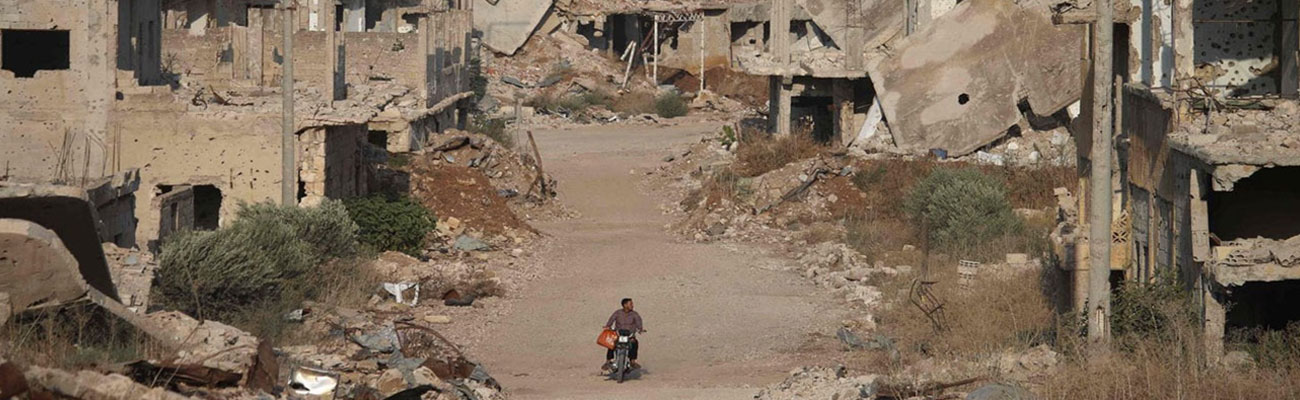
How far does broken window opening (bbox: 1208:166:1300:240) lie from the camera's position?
1755 cm

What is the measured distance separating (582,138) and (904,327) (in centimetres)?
2649

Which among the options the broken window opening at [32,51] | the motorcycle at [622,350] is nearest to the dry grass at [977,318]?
the motorcycle at [622,350]

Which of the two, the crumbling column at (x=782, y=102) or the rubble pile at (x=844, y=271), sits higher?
the crumbling column at (x=782, y=102)

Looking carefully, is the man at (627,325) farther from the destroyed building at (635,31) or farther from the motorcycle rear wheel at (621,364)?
the destroyed building at (635,31)

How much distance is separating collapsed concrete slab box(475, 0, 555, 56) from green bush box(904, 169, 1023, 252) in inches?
1196

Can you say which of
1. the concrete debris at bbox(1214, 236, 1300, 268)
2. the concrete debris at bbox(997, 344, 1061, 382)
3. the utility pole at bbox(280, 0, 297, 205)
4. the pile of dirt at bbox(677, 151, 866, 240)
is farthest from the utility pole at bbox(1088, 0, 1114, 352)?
the pile of dirt at bbox(677, 151, 866, 240)

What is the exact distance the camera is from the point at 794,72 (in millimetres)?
38125

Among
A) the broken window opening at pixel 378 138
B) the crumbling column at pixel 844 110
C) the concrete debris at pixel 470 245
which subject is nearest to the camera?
the concrete debris at pixel 470 245

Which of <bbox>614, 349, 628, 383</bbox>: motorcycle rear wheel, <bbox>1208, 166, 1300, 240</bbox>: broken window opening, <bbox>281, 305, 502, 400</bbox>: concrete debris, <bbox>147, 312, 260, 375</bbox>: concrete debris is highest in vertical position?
<bbox>1208, 166, 1300, 240</bbox>: broken window opening

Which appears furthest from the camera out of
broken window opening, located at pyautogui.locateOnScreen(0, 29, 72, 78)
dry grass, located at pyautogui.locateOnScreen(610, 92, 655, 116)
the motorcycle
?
dry grass, located at pyautogui.locateOnScreen(610, 92, 655, 116)

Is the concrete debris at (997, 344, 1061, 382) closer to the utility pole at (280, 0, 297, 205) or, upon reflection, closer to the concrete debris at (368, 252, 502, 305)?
the concrete debris at (368, 252, 502, 305)

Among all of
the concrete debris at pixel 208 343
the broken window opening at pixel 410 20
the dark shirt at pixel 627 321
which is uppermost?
the broken window opening at pixel 410 20

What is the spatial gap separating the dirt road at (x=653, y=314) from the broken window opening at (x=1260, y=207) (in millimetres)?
4386

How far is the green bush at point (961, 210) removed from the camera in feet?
91.0
